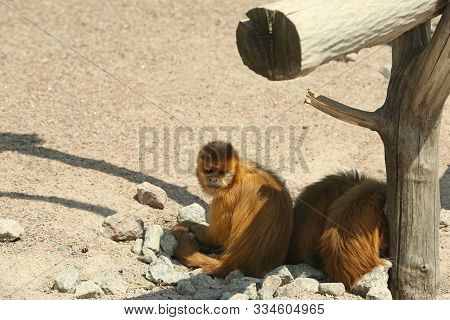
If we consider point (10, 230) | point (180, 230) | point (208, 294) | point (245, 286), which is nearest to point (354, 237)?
point (245, 286)

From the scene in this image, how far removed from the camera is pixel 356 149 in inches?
348

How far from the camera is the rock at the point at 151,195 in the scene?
24.5 feet

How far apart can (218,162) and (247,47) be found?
1823 millimetres

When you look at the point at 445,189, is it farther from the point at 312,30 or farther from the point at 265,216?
the point at 312,30

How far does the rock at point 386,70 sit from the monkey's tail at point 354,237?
4697mm

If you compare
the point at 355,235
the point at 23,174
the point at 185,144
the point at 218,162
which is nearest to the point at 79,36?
the point at 185,144

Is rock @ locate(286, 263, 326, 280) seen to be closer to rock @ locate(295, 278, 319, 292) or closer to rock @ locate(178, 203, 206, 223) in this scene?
rock @ locate(295, 278, 319, 292)

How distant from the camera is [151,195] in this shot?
7.46 meters

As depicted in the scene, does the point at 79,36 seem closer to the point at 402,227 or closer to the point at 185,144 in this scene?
the point at 185,144

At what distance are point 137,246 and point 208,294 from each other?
101cm

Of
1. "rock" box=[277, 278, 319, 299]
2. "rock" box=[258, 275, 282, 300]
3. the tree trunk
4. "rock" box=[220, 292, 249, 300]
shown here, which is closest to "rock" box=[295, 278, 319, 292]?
"rock" box=[277, 278, 319, 299]

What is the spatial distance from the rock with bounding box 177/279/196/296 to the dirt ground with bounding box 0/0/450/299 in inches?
13.8

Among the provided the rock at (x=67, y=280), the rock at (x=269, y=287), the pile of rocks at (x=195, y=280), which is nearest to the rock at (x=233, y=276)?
the pile of rocks at (x=195, y=280)
